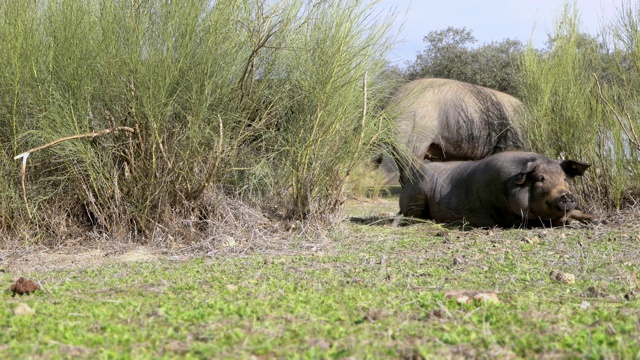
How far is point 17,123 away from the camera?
232 inches

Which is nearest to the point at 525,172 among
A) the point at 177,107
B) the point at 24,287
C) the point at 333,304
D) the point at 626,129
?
the point at 626,129

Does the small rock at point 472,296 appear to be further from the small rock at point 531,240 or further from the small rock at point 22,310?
the small rock at point 531,240

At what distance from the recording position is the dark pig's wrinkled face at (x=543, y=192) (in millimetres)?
6949

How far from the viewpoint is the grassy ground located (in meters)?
2.72

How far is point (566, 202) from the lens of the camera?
22.8ft

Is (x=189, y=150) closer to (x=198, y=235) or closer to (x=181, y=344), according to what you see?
(x=198, y=235)

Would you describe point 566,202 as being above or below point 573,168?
below

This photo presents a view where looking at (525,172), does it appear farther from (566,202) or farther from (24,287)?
(24,287)

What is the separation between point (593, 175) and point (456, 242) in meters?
2.48

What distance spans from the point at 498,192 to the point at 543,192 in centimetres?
52

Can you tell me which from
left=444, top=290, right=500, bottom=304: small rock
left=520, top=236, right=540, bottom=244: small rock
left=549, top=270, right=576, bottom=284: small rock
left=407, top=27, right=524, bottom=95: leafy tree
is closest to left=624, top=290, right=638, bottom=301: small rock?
left=549, top=270, right=576, bottom=284: small rock

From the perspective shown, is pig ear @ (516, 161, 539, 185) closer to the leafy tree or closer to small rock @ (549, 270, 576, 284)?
small rock @ (549, 270, 576, 284)

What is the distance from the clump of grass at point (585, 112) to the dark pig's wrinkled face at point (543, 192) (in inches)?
33.5

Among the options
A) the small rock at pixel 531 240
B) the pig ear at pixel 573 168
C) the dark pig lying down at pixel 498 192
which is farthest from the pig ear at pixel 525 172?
the small rock at pixel 531 240
